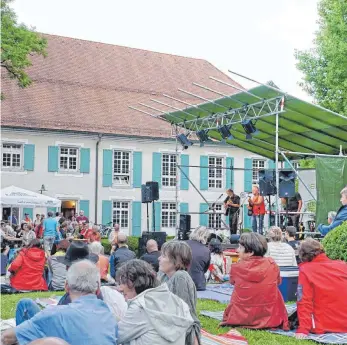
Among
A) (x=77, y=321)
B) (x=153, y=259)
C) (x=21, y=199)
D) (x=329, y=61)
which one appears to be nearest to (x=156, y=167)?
(x=329, y=61)

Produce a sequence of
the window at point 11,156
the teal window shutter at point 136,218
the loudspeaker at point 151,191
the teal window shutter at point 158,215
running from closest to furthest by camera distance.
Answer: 1. the loudspeaker at point 151,191
2. the window at point 11,156
3. the teal window shutter at point 136,218
4. the teal window shutter at point 158,215

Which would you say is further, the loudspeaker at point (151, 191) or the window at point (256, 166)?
the window at point (256, 166)

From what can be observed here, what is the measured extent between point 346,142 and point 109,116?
52.7 feet

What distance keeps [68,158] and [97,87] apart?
525 centimetres

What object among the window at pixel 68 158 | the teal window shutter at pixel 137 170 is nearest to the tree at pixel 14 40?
the window at pixel 68 158

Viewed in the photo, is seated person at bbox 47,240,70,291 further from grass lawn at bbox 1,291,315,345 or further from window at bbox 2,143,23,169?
window at bbox 2,143,23,169

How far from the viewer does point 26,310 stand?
485cm

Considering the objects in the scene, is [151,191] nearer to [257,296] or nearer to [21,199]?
[21,199]

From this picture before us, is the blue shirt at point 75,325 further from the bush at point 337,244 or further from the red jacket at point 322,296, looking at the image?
the bush at point 337,244

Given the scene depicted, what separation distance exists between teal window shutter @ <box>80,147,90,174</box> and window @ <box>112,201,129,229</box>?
202cm

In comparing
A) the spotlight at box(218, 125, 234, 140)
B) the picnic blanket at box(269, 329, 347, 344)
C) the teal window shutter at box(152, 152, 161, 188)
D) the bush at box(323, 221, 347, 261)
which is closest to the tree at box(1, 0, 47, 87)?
the spotlight at box(218, 125, 234, 140)

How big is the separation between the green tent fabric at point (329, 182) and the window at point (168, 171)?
16593 millimetres

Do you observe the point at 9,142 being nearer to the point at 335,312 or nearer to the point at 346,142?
the point at 346,142

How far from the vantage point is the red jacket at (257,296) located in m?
7.82
